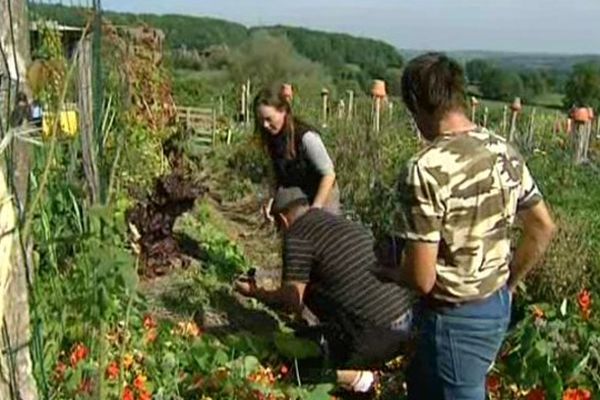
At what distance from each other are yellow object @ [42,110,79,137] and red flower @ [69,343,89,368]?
948 mm

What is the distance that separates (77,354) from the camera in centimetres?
335

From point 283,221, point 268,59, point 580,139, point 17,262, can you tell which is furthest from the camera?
point 268,59

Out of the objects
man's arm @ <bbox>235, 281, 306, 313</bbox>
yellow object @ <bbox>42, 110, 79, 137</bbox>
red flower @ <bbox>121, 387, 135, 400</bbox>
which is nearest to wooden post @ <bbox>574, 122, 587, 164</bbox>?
man's arm @ <bbox>235, 281, 306, 313</bbox>

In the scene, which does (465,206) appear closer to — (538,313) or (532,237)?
(532,237)

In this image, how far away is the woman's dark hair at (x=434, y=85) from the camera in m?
3.17

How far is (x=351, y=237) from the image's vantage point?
15.4ft

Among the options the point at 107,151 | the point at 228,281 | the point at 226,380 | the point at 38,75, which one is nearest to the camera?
the point at 38,75

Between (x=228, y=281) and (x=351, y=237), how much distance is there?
9.13 ft

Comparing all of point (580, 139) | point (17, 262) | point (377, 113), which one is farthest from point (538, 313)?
point (580, 139)

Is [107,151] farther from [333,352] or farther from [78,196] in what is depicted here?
[333,352]

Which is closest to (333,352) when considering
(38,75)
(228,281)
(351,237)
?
(351,237)

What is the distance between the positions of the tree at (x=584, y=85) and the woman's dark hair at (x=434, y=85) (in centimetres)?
2748

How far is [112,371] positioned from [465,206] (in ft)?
4.51

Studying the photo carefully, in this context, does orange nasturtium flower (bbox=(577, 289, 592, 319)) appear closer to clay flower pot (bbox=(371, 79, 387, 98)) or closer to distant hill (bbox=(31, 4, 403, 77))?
clay flower pot (bbox=(371, 79, 387, 98))
